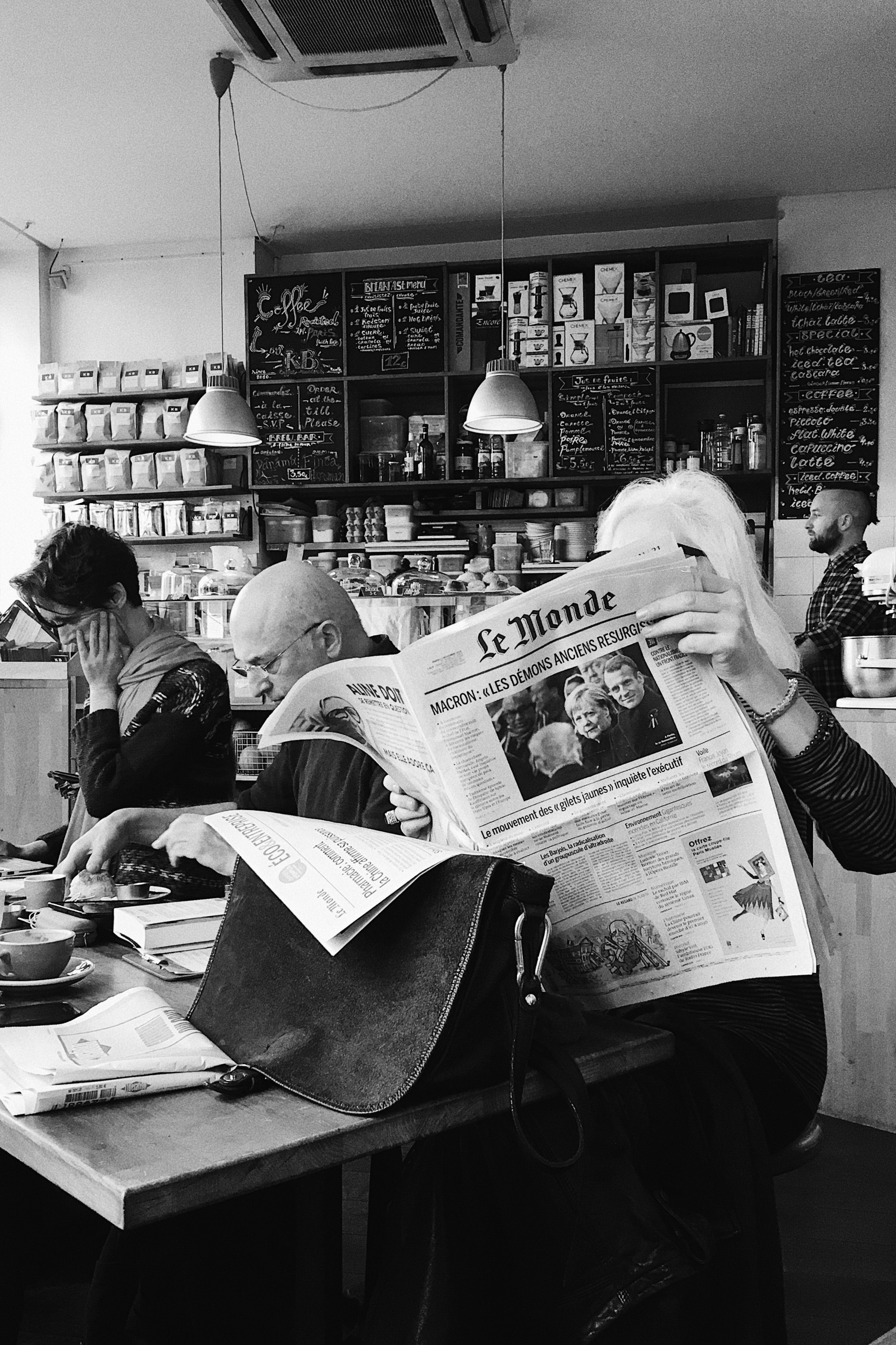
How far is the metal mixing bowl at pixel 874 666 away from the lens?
3008mm

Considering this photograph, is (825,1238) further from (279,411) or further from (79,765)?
(279,411)

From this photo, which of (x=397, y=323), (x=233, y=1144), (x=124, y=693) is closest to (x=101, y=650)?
(x=124, y=693)

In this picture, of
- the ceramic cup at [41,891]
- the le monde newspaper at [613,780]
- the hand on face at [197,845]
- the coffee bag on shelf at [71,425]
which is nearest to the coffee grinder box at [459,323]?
the coffee bag on shelf at [71,425]

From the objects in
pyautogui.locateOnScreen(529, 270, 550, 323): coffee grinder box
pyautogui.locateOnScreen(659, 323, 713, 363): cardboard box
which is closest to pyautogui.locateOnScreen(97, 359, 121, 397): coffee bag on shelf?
pyautogui.locateOnScreen(529, 270, 550, 323): coffee grinder box

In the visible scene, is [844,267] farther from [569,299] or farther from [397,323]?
[397,323]

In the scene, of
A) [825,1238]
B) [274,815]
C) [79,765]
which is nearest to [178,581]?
[79,765]

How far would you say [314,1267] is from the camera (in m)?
1.08

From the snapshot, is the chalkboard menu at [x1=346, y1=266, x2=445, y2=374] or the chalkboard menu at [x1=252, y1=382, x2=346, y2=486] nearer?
the chalkboard menu at [x1=346, y1=266, x2=445, y2=374]

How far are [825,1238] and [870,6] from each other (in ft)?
13.9

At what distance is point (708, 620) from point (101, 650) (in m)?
2.18

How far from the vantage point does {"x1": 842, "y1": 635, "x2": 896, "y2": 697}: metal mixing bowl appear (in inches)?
118

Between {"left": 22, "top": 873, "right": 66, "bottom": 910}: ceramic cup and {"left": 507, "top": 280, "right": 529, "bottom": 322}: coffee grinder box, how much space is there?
5.04 metres

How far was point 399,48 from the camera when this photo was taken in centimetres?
330

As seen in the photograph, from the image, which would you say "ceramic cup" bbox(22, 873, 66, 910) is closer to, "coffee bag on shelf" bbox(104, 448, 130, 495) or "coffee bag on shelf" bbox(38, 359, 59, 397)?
"coffee bag on shelf" bbox(104, 448, 130, 495)
